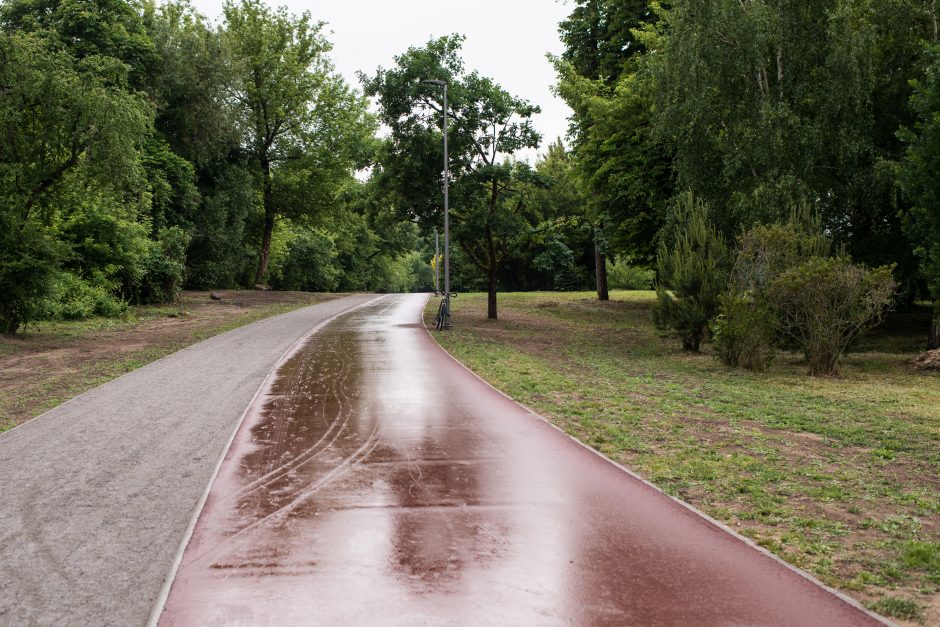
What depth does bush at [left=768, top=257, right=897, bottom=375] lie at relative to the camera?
14453 mm

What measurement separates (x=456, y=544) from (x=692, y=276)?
1423 cm

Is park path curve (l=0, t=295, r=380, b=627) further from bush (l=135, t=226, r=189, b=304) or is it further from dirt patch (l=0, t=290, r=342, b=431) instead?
bush (l=135, t=226, r=189, b=304)

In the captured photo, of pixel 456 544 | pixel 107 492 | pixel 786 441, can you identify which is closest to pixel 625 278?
pixel 786 441

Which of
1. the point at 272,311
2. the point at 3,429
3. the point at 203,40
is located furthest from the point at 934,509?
the point at 203,40

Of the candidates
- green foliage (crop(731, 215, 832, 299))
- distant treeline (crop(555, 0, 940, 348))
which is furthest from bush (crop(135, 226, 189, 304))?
green foliage (crop(731, 215, 832, 299))

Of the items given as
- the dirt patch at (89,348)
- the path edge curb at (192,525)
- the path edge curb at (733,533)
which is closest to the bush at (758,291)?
the path edge curb at (733,533)

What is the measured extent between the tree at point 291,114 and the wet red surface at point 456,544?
4199cm

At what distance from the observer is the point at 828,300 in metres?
14.8

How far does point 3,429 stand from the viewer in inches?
368

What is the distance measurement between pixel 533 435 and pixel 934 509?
4.29 metres

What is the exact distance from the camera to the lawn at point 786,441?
4957mm

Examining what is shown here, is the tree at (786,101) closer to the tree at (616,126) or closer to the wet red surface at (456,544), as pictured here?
the tree at (616,126)

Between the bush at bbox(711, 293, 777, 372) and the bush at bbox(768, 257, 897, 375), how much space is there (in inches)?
15.9

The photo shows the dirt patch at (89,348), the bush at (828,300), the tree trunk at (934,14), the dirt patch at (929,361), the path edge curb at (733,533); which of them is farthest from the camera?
the tree trunk at (934,14)
